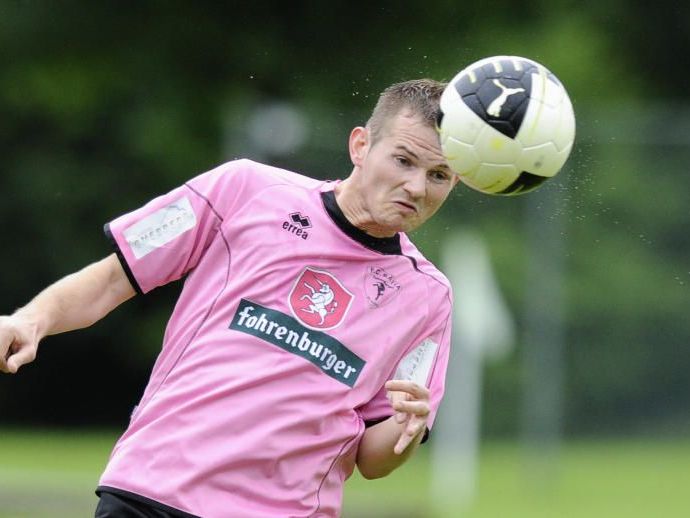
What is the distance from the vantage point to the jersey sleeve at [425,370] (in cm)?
510

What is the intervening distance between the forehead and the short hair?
0.09 ft

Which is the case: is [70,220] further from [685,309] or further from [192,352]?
[192,352]

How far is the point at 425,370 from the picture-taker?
16.9 feet

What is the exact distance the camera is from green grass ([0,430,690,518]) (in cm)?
1159

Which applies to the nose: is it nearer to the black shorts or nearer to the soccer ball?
the soccer ball

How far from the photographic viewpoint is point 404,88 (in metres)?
5.27

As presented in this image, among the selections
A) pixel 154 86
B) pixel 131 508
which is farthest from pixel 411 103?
pixel 154 86

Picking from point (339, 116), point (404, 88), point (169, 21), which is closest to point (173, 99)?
point (169, 21)

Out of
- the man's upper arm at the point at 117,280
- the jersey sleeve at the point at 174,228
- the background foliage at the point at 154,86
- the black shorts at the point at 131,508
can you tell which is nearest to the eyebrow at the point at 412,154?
the jersey sleeve at the point at 174,228

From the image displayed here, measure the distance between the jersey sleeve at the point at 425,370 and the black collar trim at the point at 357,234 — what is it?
0.95 ft

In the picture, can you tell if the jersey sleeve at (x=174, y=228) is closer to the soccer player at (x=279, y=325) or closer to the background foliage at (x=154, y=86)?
the soccer player at (x=279, y=325)

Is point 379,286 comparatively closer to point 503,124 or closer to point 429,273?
point 429,273

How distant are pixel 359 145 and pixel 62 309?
1218mm

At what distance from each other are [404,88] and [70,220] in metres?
14.1
